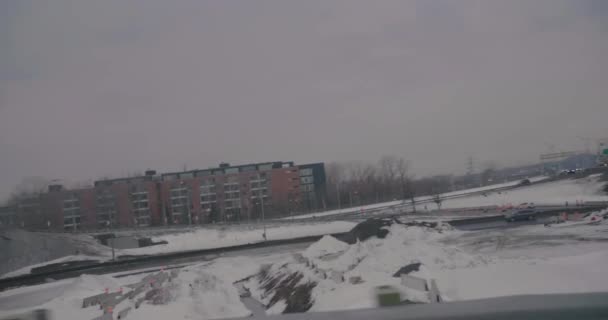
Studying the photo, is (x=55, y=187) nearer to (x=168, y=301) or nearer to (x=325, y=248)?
(x=325, y=248)

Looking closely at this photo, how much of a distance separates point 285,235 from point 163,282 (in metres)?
22.8

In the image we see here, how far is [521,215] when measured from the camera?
32.7m

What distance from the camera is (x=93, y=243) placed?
45.5m

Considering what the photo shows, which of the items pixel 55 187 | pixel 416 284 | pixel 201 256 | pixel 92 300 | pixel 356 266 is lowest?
pixel 201 256

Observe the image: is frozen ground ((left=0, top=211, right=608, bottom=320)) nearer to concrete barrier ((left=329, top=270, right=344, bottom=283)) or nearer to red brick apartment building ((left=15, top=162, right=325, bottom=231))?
concrete barrier ((left=329, top=270, right=344, bottom=283))

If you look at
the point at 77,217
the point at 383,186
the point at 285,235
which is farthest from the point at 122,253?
the point at 383,186

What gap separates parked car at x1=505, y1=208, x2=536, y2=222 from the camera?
32.6 meters

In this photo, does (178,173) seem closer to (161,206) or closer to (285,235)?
(161,206)

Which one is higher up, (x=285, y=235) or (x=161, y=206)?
(x=161, y=206)

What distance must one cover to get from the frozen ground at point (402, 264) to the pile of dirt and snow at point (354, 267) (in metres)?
0.07

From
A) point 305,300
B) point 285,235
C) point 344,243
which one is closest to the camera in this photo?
point 305,300

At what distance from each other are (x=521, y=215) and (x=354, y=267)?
17470 millimetres

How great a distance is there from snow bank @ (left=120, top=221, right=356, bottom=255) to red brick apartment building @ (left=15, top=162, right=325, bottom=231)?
49.3 ft

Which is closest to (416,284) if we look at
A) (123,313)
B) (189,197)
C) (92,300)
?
(123,313)
